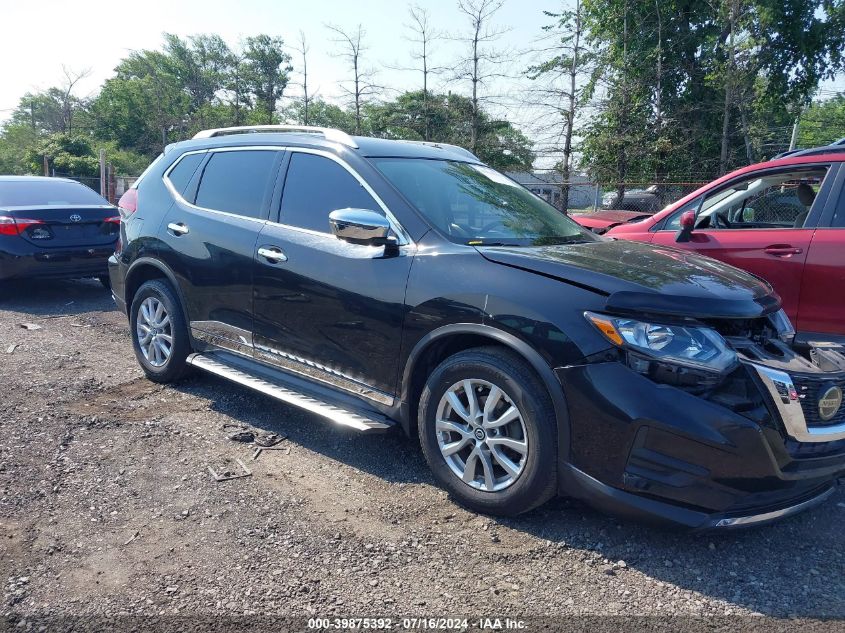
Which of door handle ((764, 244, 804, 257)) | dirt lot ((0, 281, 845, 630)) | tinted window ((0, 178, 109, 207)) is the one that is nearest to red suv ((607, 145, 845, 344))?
door handle ((764, 244, 804, 257))

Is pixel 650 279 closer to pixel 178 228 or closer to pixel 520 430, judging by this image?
pixel 520 430

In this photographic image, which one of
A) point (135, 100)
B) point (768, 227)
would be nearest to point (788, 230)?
point (768, 227)

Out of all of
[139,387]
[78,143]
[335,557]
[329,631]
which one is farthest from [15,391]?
[78,143]

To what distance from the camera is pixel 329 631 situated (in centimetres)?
Answer: 247

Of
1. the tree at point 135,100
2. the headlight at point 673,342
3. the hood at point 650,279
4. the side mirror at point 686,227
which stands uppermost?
the tree at point 135,100

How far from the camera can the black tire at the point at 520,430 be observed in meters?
3.00

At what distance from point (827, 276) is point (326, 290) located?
11.4 ft

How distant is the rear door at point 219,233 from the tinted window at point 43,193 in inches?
187

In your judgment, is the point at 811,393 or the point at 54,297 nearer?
the point at 811,393

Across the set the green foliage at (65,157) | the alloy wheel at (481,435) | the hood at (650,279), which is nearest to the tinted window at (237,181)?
the hood at (650,279)

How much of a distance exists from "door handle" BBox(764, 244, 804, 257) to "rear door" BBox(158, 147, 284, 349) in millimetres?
3591

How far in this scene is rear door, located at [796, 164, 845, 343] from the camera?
4613 millimetres

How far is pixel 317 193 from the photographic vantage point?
164 inches

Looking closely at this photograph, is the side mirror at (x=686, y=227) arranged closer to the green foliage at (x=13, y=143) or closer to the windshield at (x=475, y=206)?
the windshield at (x=475, y=206)
